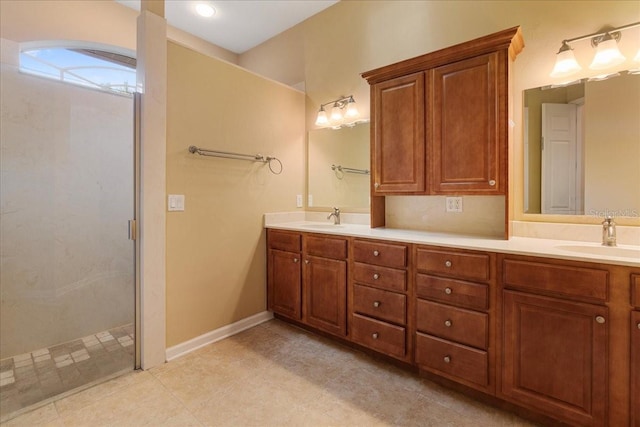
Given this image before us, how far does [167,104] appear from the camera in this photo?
7.13 feet

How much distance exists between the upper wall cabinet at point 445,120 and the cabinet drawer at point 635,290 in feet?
2.45

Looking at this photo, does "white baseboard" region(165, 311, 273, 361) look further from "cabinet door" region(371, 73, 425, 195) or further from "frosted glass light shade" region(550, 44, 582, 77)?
"frosted glass light shade" region(550, 44, 582, 77)

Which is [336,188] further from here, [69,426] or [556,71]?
[69,426]

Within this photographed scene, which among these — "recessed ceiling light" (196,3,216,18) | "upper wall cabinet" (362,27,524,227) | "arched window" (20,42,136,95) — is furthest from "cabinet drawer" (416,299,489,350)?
"recessed ceiling light" (196,3,216,18)

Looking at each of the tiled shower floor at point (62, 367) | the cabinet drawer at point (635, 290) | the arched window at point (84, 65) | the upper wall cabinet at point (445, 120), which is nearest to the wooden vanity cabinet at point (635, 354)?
the cabinet drawer at point (635, 290)

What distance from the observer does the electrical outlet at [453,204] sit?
2.27 m

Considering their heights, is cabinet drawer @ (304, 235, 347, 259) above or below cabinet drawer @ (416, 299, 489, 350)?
above

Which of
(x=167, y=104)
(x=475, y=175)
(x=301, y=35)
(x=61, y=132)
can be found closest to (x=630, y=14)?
(x=475, y=175)

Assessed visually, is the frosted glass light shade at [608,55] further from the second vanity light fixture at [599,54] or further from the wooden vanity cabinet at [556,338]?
the wooden vanity cabinet at [556,338]

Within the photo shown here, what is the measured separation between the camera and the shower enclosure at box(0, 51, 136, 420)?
218 cm

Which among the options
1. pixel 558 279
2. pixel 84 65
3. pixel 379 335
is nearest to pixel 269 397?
pixel 379 335

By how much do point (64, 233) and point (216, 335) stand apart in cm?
147

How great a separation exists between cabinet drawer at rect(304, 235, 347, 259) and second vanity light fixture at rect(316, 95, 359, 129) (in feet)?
3.85

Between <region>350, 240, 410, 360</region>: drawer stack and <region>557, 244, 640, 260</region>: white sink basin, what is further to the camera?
<region>350, 240, 410, 360</region>: drawer stack
